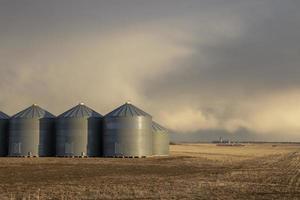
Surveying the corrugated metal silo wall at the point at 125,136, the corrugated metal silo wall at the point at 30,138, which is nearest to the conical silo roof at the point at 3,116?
the corrugated metal silo wall at the point at 30,138

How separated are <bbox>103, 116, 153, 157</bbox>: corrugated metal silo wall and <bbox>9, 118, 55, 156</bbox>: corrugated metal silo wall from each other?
34.5 ft

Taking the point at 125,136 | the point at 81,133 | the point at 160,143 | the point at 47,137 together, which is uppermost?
the point at 81,133

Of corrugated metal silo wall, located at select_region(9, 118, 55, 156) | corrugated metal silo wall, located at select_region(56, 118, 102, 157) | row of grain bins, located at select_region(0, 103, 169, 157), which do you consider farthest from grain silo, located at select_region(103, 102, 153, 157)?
corrugated metal silo wall, located at select_region(9, 118, 55, 156)

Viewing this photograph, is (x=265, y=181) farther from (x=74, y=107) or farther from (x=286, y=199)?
(x=74, y=107)

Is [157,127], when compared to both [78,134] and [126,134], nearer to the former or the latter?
[126,134]

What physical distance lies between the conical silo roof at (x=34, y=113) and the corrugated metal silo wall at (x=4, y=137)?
10.1ft

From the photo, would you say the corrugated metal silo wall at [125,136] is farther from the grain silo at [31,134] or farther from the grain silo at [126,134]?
the grain silo at [31,134]

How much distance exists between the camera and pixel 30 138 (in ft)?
255

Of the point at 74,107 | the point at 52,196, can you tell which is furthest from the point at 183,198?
the point at 74,107

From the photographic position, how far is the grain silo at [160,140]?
281 ft

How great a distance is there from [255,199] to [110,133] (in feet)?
176

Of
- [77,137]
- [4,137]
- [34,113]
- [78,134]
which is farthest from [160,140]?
Result: [4,137]

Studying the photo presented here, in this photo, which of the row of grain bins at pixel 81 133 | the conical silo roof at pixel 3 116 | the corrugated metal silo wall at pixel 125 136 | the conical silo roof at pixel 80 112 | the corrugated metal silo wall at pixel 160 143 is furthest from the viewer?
the corrugated metal silo wall at pixel 160 143

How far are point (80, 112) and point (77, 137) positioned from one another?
4592 millimetres
